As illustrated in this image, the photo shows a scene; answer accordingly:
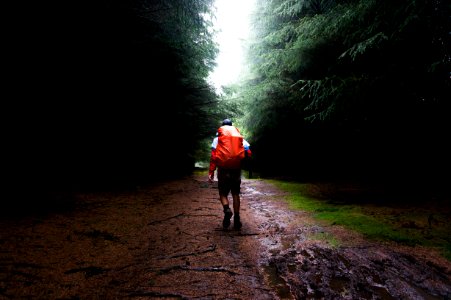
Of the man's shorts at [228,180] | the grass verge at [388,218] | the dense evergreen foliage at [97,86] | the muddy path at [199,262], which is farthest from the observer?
the dense evergreen foliage at [97,86]

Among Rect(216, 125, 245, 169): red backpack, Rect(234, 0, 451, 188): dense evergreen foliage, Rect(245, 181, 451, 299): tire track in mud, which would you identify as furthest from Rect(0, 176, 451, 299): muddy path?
Rect(234, 0, 451, 188): dense evergreen foliage

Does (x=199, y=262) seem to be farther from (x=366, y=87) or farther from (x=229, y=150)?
(x=366, y=87)

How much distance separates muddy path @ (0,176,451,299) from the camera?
2521 mm

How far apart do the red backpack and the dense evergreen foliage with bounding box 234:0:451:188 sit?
345 cm

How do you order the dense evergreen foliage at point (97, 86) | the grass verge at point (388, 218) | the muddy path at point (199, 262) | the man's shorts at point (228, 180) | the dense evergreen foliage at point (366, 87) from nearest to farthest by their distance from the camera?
the muddy path at point (199, 262) → the grass verge at point (388, 218) → the man's shorts at point (228, 180) → the dense evergreen foliage at point (97, 86) → the dense evergreen foliage at point (366, 87)

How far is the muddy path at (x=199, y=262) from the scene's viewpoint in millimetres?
2521

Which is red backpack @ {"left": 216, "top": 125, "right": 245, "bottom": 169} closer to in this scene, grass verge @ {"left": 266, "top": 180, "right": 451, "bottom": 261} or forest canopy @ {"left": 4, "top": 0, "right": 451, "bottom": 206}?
grass verge @ {"left": 266, "top": 180, "right": 451, "bottom": 261}

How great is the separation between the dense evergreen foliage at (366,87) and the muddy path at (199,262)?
3898 mm

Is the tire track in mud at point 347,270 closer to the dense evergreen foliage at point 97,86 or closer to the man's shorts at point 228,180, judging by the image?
the man's shorts at point 228,180

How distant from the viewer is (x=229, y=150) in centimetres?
475

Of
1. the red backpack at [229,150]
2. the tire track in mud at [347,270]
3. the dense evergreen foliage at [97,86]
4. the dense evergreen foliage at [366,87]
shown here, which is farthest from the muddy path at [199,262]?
the dense evergreen foliage at [366,87]

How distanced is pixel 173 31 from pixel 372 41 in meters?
4.90

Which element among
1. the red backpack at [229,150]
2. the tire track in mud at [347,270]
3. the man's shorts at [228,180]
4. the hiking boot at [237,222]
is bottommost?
the tire track in mud at [347,270]

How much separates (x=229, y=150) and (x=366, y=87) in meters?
4.13
